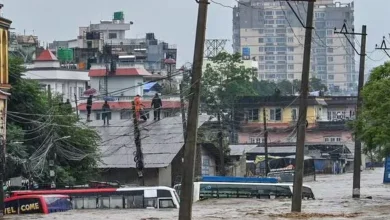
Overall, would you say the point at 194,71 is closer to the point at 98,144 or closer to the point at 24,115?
the point at 24,115

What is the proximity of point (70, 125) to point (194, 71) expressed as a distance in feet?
136

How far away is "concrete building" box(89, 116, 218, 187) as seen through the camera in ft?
235

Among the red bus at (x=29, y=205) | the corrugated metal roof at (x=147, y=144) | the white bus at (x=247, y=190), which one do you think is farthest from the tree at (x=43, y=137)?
the red bus at (x=29, y=205)

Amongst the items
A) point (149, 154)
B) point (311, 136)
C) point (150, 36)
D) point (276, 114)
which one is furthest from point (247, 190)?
point (150, 36)

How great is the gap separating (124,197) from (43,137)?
45.2 ft

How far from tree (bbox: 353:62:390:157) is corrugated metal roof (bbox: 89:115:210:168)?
68.8ft

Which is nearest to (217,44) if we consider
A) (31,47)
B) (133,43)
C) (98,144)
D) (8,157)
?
(133,43)

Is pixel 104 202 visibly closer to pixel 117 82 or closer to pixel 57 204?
pixel 57 204

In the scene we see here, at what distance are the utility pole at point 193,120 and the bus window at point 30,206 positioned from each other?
22966mm

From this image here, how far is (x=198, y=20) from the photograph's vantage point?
2616cm

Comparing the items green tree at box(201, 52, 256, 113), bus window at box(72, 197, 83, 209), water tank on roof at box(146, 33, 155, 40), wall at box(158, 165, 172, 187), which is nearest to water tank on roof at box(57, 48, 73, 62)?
green tree at box(201, 52, 256, 113)

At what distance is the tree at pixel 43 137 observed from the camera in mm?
62062

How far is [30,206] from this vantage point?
161ft

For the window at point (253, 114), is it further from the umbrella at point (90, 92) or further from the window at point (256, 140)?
the umbrella at point (90, 92)
